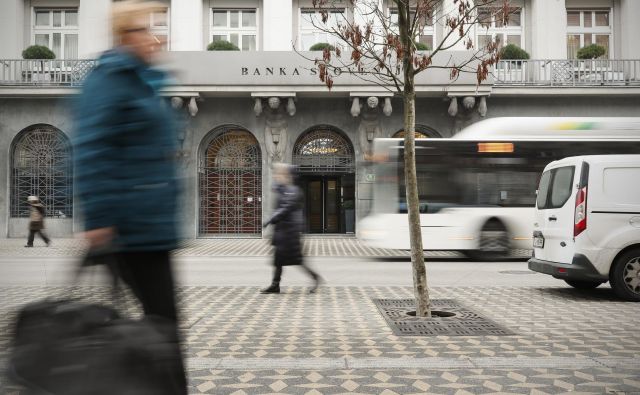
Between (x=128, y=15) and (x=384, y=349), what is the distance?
3.51 m

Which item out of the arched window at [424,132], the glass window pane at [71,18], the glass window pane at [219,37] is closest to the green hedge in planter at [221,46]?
the glass window pane at [219,37]

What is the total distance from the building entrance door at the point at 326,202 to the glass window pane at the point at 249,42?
18.8ft

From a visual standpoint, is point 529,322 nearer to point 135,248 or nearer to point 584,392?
point 584,392

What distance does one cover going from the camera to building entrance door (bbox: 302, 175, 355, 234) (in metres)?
24.0

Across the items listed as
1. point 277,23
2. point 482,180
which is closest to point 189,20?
point 277,23

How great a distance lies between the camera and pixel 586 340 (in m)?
5.43

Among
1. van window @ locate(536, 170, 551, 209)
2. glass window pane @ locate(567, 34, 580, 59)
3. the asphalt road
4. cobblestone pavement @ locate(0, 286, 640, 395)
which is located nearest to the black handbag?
cobblestone pavement @ locate(0, 286, 640, 395)

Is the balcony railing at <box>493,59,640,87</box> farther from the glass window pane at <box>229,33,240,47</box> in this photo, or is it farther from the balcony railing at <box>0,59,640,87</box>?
the glass window pane at <box>229,33,240,47</box>

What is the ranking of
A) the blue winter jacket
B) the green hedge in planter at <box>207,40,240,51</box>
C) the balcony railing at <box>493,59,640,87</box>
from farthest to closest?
1. the balcony railing at <box>493,59,640,87</box>
2. the green hedge in planter at <box>207,40,240,51</box>
3. the blue winter jacket

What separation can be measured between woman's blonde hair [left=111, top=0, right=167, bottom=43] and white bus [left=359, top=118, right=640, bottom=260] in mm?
11710

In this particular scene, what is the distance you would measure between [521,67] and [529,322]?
18755 mm

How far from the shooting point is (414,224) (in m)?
6.83

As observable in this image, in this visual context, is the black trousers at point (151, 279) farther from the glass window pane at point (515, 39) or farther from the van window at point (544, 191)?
the glass window pane at point (515, 39)

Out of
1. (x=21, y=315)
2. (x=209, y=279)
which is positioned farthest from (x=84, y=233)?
(x=209, y=279)
